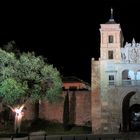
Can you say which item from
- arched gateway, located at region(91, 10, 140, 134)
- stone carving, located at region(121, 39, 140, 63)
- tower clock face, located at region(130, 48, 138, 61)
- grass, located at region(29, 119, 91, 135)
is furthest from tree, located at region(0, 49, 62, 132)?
tower clock face, located at region(130, 48, 138, 61)

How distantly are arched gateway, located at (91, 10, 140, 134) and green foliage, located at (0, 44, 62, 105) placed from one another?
5.78 m

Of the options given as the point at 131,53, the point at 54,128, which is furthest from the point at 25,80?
the point at 131,53

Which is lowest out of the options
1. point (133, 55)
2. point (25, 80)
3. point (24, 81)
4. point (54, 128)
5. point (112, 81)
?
point (54, 128)

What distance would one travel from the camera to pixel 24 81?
43781 mm

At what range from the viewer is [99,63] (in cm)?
5097

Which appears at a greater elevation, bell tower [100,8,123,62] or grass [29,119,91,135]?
bell tower [100,8,123,62]

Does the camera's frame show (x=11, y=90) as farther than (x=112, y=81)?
No

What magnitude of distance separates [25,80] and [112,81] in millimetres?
11086

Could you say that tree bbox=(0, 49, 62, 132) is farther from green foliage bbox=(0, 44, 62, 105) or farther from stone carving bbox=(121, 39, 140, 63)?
stone carving bbox=(121, 39, 140, 63)

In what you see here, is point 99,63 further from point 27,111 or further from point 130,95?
point 27,111

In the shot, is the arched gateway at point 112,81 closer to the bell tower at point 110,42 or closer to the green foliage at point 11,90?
the bell tower at point 110,42

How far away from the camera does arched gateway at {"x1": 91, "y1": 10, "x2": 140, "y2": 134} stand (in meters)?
50.2

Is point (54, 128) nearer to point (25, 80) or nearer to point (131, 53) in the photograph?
point (25, 80)

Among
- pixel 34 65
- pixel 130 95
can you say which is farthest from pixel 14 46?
pixel 130 95
